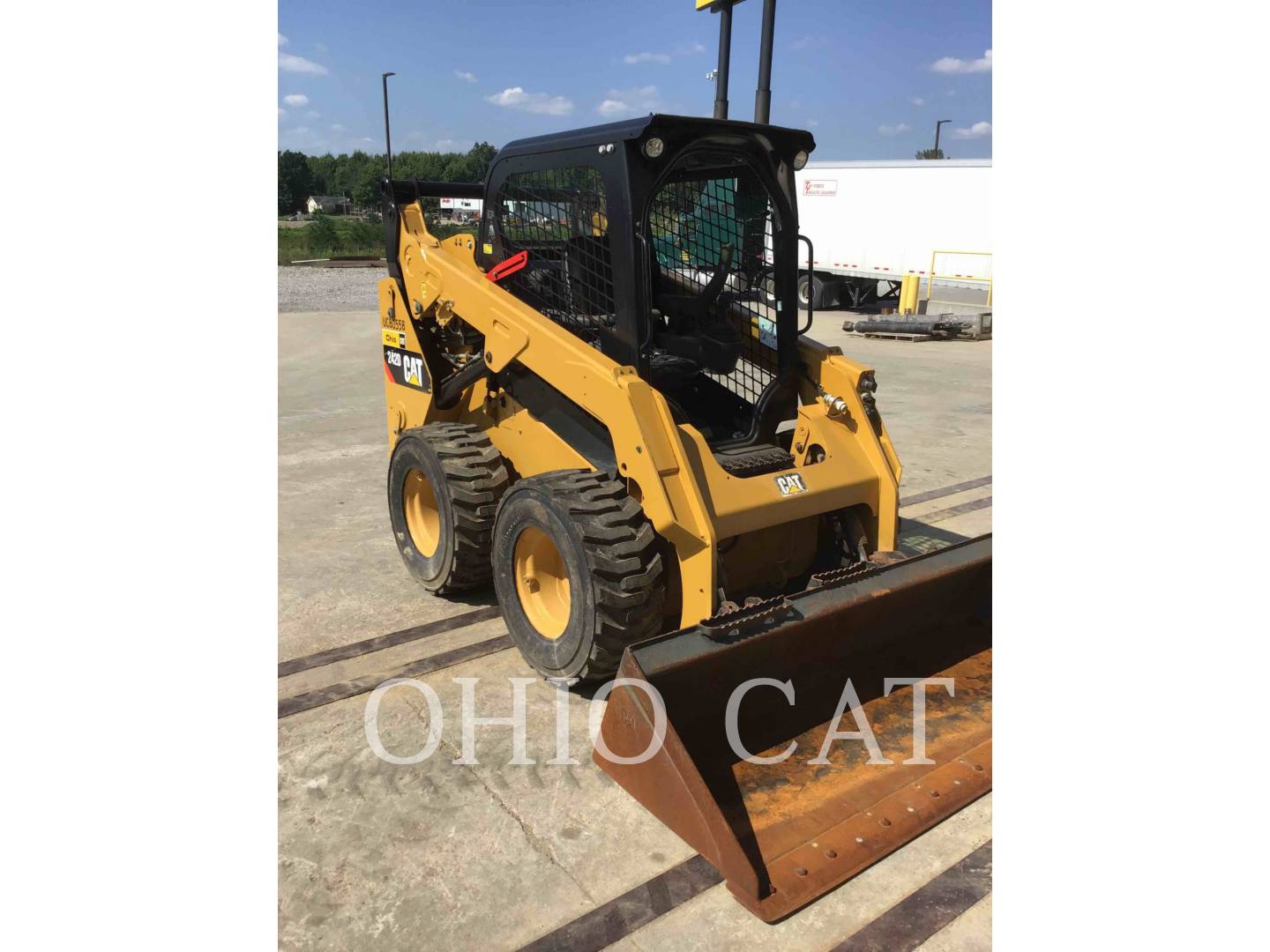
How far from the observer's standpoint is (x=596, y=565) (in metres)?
3.45

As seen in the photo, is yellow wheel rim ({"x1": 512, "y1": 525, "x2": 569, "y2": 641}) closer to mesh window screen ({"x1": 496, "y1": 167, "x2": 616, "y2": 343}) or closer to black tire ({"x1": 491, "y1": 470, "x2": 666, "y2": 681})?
black tire ({"x1": 491, "y1": 470, "x2": 666, "y2": 681})

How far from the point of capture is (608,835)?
117 inches

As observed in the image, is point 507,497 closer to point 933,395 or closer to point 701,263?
point 701,263

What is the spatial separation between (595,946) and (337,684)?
1.89 metres

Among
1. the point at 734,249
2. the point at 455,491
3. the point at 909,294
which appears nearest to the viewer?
the point at 734,249

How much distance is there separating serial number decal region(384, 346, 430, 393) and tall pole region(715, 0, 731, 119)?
129 inches

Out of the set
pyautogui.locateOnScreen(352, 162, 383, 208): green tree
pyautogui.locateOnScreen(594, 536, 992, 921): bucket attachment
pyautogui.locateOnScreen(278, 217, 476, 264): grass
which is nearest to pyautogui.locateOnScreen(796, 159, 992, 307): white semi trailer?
pyautogui.locateOnScreen(594, 536, 992, 921): bucket attachment

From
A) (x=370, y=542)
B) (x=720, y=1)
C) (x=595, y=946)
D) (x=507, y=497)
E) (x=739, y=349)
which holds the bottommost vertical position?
(x=595, y=946)

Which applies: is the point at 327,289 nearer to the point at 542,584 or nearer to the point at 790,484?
the point at 542,584

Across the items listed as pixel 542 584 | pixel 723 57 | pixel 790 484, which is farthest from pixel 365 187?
pixel 790 484

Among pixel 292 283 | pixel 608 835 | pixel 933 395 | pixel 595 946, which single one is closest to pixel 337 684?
pixel 608 835

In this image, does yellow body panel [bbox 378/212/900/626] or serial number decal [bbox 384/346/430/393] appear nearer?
yellow body panel [bbox 378/212/900/626]

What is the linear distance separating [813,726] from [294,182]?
76.8 meters

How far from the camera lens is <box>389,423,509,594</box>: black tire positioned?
449 centimetres
